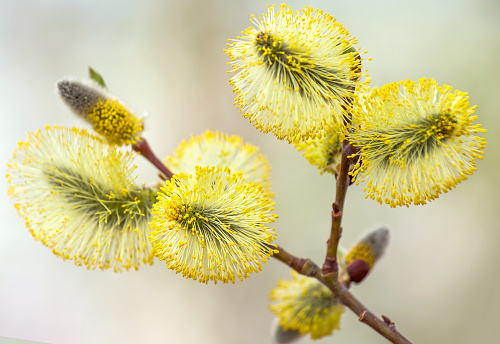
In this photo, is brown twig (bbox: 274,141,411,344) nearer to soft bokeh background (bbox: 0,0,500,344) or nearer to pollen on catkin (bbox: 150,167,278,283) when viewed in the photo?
pollen on catkin (bbox: 150,167,278,283)

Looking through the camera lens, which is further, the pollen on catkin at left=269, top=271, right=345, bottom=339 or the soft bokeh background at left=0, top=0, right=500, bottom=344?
the soft bokeh background at left=0, top=0, right=500, bottom=344

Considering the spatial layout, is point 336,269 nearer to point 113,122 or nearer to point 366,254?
point 366,254

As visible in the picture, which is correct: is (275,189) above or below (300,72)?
above

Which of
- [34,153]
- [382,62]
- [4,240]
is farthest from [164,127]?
[34,153]

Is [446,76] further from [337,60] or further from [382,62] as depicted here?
[337,60]

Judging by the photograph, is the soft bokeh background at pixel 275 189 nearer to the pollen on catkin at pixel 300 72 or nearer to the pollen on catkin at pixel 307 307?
the pollen on catkin at pixel 307 307

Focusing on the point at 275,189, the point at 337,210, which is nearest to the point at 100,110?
the point at 337,210

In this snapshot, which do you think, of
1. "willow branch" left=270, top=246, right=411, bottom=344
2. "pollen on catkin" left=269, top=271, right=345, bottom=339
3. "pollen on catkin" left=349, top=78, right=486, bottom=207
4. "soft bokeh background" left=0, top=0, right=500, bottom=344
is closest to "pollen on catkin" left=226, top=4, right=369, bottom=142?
"pollen on catkin" left=349, top=78, right=486, bottom=207
